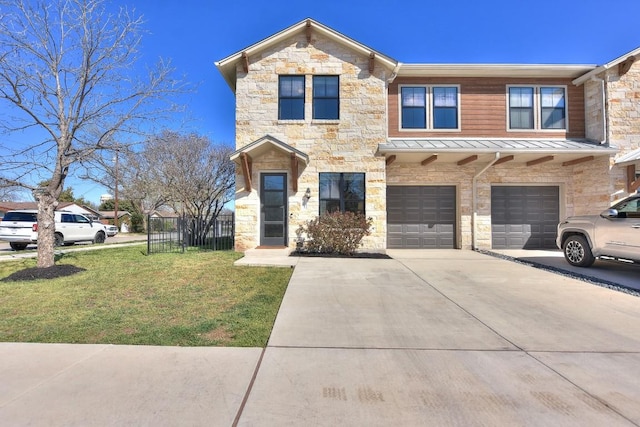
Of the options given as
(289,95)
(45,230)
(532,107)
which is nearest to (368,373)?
(45,230)

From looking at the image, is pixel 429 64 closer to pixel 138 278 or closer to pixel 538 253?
pixel 538 253

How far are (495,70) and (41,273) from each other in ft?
47.8

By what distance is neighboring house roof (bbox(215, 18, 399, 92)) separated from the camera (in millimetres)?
11172

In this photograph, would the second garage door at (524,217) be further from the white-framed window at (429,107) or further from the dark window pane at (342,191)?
the dark window pane at (342,191)

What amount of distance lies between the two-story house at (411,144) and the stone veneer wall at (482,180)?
0.04m

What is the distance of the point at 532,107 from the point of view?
1237cm

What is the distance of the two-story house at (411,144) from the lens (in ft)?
37.2

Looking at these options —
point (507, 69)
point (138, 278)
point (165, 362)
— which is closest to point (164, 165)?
point (138, 278)

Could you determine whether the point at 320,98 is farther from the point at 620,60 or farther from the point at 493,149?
the point at 620,60

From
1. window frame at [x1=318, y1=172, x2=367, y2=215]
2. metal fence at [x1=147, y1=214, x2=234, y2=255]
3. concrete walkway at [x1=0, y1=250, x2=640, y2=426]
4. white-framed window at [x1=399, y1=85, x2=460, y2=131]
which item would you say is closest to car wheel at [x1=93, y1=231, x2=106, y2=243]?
metal fence at [x1=147, y1=214, x2=234, y2=255]

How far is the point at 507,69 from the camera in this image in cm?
1202

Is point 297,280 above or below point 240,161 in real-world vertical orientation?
below

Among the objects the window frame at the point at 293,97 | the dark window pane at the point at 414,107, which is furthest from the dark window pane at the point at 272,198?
the dark window pane at the point at 414,107

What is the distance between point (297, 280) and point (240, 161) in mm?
5370
